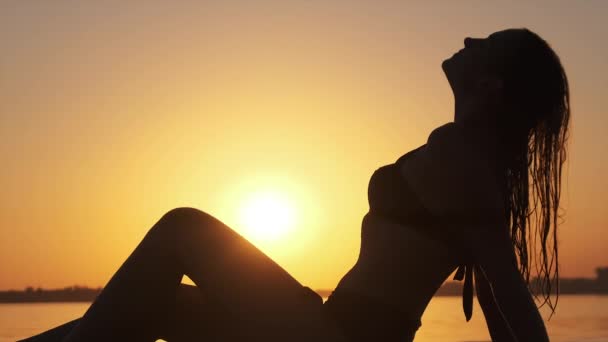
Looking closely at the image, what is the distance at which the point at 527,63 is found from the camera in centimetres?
287

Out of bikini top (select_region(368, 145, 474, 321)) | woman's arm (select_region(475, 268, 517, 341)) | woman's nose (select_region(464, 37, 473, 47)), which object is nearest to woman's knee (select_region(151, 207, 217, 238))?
bikini top (select_region(368, 145, 474, 321))

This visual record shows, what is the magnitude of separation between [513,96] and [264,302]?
1.17 meters

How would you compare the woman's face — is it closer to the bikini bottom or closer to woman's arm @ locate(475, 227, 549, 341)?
woman's arm @ locate(475, 227, 549, 341)

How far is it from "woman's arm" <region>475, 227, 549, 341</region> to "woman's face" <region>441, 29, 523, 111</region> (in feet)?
2.40

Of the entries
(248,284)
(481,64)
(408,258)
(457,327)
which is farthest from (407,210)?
(457,327)

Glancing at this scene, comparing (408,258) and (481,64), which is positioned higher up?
(481,64)

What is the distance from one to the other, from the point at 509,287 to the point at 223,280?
0.87m

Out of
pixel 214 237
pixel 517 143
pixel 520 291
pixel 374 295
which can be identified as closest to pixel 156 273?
pixel 214 237

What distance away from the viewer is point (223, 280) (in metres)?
2.52

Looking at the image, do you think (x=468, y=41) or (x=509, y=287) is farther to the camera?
(x=468, y=41)

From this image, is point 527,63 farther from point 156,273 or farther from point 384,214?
point 156,273

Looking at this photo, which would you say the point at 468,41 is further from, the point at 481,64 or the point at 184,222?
the point at 184,222

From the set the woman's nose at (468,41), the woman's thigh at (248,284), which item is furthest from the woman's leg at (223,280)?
the woman's nose at (468,41)

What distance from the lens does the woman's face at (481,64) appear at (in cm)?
291
